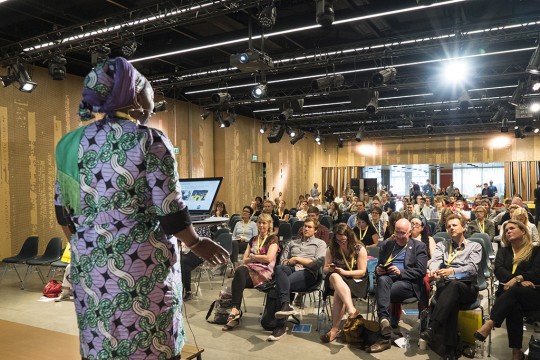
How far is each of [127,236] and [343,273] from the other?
3.49m

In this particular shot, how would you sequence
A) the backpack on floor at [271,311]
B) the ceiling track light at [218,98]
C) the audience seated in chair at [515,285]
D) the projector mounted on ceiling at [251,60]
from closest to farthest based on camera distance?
the audience seated in chair at [515,285] → the backpack on floor at [271,311] → the projector mounted on ceiling at [251,60] → the ceiling track light at [218,98]

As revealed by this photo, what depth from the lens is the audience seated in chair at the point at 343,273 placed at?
14.2 ft

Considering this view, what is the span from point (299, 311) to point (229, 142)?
10.4 metres

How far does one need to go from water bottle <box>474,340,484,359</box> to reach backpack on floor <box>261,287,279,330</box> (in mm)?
1913

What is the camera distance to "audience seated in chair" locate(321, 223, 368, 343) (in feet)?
14.2

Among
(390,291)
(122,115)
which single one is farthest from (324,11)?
(122,115)

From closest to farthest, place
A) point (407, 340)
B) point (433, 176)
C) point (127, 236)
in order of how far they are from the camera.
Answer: point (127, 236) → point (407, 340) → point (433, 176)

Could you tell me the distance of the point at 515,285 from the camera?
382cm

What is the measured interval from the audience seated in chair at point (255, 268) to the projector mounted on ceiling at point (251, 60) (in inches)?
126

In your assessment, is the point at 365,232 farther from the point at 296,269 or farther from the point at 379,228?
the point at 296,269

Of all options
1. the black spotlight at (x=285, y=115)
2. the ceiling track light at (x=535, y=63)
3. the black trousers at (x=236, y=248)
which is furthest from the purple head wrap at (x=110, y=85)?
the black spotlight at (x=285, y=115)

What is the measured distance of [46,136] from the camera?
9445mm

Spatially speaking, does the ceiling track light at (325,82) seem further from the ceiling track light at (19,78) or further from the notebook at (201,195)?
the notebook at (201,195)

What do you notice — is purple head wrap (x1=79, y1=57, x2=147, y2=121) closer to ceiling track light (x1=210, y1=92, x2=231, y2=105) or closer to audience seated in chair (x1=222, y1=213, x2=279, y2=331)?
audience seated in chair (x1=222, y1=213, x2=279, y2=331)
